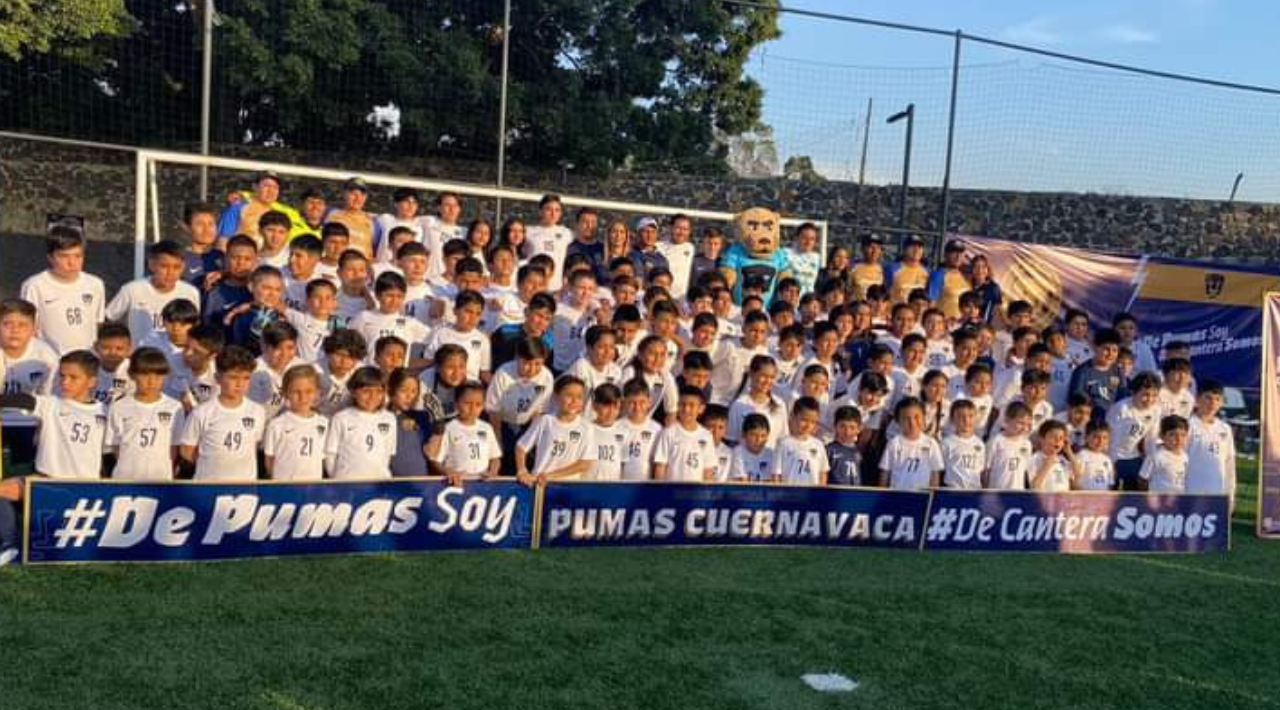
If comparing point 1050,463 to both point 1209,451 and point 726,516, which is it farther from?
point 726,516

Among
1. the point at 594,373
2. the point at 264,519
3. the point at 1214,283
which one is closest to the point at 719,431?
the point at 594,373

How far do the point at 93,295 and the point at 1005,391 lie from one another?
6.79 metres

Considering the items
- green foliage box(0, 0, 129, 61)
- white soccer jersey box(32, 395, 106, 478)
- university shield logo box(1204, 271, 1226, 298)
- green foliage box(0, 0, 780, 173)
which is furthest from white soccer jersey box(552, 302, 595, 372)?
green foliage box(0, 0, 129, 61)

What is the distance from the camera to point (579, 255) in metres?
8.38

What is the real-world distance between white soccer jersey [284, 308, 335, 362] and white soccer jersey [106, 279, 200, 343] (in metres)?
0.64

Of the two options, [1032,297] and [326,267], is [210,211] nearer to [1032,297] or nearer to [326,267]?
[326,267]

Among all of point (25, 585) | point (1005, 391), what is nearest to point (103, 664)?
point (25, 585)

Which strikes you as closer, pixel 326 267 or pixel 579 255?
pixel 326 267

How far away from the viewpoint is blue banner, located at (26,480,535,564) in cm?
478

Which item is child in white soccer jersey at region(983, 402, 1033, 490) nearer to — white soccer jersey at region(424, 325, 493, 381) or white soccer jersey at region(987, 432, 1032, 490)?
white soccer jersey at region(987, 432, 1032, 490)

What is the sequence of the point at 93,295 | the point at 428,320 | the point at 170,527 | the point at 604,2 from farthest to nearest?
the point at 604,2
the point at 428,320
the point at 93,295
the point at 170,527

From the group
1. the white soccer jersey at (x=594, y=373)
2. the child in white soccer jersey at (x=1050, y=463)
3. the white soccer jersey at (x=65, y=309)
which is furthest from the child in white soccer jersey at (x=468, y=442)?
the child in white soccer jersey at (x=1050, y=463)

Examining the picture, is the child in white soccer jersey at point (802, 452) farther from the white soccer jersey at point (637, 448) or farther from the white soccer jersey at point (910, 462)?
the white soccer jersey at point (637, 448)

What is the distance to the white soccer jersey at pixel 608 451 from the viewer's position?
6277 millimetres
